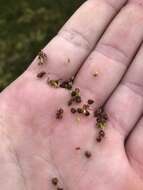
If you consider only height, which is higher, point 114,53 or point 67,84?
point 114,53

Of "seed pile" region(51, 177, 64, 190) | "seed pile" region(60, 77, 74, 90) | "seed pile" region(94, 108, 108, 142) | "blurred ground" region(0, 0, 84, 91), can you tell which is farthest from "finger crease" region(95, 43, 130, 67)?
"blurred ground" region(0, 0, 84, 91)

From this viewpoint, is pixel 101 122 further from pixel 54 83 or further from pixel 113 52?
pixel 113 52

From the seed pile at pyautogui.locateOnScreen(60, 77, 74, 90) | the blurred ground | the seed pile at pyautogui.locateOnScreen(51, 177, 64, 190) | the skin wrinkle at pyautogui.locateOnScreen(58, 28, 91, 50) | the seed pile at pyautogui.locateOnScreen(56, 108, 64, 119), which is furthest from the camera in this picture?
the blurred ground

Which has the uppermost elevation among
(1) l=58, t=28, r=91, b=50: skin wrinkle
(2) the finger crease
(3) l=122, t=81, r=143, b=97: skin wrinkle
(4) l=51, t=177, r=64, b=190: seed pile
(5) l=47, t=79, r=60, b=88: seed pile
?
(2) the finger crease

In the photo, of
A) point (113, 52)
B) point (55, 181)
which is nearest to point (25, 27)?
point (113, 52)

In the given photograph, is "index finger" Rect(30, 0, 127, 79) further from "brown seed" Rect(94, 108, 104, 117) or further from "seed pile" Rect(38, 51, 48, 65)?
"brown seed" Rect(94, 108, 104, 117)

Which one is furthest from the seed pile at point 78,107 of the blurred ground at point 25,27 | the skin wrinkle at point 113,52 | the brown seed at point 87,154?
the blurred ground at point 25,27

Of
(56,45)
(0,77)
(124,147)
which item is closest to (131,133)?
(124,147)

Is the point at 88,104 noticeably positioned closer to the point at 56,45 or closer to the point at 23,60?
the point at 56,45

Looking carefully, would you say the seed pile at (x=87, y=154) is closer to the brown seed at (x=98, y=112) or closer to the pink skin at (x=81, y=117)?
the pink skin at (x=81, y=117)
